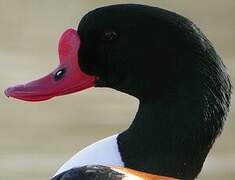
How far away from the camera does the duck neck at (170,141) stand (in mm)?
2916

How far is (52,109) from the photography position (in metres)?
5.87

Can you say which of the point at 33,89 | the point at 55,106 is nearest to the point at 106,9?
the point at 33,89

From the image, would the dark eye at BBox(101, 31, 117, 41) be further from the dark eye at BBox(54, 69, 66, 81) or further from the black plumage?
the dark eye at BBox(54, 69, 66, 81)

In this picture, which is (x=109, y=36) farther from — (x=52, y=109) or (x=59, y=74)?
(x=52, y=109)

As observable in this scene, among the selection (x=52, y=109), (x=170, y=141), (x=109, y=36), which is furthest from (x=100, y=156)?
(x=52, y=109)

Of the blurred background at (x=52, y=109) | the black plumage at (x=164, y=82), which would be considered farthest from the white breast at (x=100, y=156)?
the blurred background at (x=52, y=109)

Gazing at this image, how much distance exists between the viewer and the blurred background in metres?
5.45

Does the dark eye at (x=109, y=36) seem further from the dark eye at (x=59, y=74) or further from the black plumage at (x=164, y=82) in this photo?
the dark eye at (x=59, y=74)

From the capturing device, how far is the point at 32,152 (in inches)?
217

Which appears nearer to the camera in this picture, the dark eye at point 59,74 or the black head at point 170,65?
the black head at point 170,65

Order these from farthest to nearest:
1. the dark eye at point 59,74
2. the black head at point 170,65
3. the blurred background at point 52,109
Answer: the blurred background at point 52,109 < the dark eye at point 59,74 < the black head at point 170,65

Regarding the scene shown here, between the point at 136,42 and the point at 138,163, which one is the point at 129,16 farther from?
the point at 138,163

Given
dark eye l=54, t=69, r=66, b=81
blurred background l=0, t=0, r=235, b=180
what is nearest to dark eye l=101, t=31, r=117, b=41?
dark eye l=54, t=69, r=66, b=81

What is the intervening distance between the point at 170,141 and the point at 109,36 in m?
0.27
